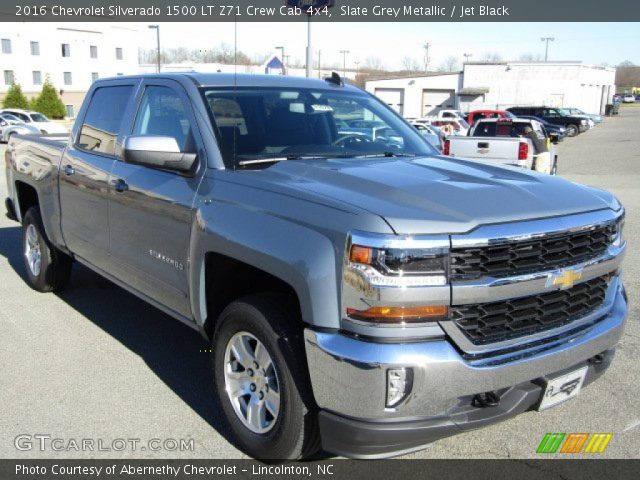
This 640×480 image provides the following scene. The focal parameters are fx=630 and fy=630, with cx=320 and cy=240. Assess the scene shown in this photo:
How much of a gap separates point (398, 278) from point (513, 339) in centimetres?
64

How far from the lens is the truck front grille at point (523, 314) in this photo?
2646mm

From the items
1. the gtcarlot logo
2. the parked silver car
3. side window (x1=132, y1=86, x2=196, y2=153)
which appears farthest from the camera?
the parked silver car

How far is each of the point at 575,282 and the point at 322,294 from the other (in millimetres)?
1210

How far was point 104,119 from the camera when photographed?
491 cm

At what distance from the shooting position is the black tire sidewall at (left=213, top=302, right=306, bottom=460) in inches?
113

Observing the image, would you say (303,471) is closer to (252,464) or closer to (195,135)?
(252,464)

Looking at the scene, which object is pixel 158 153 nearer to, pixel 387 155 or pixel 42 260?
pixel 387 155

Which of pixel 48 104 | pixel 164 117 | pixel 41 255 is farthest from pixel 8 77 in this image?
pixel 164 117

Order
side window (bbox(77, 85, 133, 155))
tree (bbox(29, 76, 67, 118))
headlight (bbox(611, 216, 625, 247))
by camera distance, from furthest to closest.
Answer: tree (bbox(29, 76, 67, 118))
side window (bbox(77, 85, 133, 155))
headlight (bbox(611, 216, 625, 247))

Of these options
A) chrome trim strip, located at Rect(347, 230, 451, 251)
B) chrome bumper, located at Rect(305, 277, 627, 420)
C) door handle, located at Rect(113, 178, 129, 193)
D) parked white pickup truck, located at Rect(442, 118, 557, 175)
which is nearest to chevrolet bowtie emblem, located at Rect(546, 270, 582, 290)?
chrome bumper, located at Rect(305, 277, 627, 420)

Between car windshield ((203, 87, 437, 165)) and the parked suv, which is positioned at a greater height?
car windshield ((203, 87, 437, 165))

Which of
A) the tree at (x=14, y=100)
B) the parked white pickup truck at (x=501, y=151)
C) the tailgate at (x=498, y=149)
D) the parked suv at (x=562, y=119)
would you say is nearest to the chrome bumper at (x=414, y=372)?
the parked white pickup truck at (x=501, y=151)

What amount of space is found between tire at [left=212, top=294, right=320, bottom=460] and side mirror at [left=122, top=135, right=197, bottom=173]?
90 cm

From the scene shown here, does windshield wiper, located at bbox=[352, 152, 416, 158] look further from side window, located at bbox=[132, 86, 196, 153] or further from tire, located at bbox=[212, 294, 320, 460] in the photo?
tire, located at bbox=[212, 294, 320, 460]
